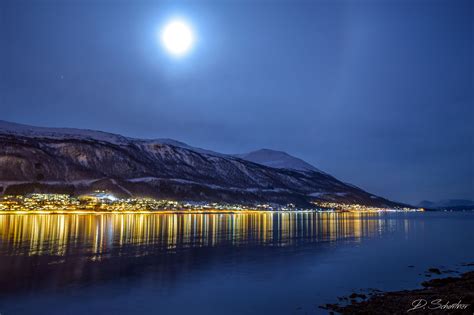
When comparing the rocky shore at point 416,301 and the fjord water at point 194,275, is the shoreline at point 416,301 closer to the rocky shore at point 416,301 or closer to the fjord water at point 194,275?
the rocky shore at point 416,301

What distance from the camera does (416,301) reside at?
22625 mm

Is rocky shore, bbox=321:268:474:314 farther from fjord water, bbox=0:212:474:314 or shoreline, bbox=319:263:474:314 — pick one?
fjord water, bbox=0:212:474:314

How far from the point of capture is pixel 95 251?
47.2 metres

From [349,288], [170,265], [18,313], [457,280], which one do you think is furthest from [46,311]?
[457,280]

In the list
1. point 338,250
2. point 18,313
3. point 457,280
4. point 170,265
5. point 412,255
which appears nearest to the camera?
point 18,313

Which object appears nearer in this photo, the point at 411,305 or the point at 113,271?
the point at 411,305

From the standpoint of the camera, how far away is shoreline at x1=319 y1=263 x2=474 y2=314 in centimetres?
2061

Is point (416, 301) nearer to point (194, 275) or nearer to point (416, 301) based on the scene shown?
point (416, 301)

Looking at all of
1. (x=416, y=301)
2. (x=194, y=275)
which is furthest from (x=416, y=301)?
(x=194, y=275)

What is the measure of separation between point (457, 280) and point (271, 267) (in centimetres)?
1675

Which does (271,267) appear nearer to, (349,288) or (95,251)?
(349,288)

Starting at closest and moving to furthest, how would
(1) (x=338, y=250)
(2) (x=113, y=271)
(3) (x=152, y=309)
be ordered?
(3) (x=152, y=309) → (2) (x=113, y=271) → (1) (x=338, y=250)

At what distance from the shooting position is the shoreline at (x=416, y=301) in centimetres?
2061

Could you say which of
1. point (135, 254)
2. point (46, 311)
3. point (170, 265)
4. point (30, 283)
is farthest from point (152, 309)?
point (135, 254)
